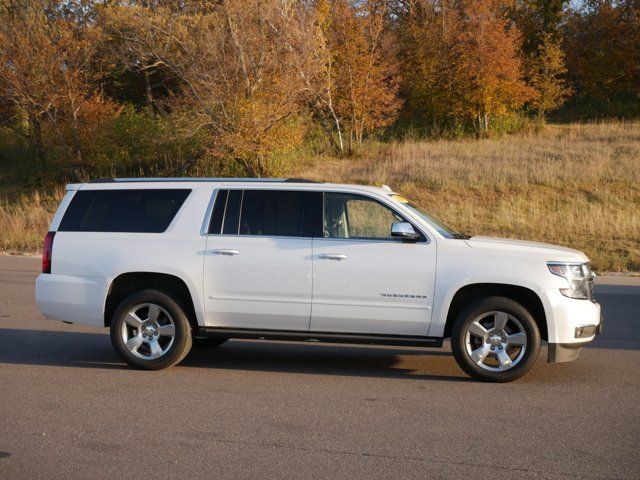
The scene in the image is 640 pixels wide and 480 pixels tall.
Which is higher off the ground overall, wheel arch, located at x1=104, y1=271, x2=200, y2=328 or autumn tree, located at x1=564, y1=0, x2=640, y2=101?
autumn tree, located at x1=564, y1=0, x2=640, y2=101

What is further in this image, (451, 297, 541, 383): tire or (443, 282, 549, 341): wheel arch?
(443, 282, 549, 341): wheel arch

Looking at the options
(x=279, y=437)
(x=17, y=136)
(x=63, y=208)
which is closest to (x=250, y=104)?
(x=17, y=136)

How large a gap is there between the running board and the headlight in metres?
1.25

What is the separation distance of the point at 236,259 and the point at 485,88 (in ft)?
113

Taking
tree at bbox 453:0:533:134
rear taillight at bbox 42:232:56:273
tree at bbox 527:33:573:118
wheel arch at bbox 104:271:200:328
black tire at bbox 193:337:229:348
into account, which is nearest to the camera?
wheel arch at bbox 104:271:200:328

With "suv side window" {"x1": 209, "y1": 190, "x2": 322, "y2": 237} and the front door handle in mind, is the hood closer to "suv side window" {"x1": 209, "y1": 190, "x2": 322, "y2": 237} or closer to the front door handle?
"suv side window" {"x1": 209, "y1": 190, "x2": 322, "y2": 237}

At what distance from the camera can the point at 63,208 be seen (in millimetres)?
8617

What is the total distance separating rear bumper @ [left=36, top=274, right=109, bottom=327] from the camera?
27.2 feet

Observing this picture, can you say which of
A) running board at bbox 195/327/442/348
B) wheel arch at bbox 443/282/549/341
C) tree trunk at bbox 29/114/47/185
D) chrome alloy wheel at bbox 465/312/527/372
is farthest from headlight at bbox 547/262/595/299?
tree trunk at bbox 29/114/47/185

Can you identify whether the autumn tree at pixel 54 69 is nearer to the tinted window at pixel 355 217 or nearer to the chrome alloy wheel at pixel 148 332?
the chrome alloy wheel at pixel 148 332

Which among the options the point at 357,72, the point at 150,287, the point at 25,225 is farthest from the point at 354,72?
the point at 150,287

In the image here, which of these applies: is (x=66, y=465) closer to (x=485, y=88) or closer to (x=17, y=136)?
(x=485, y=88)

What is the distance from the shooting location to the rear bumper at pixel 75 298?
8281 millimetres

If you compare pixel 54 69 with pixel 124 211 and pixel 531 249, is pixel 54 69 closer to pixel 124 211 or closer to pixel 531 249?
pixel 124 211
